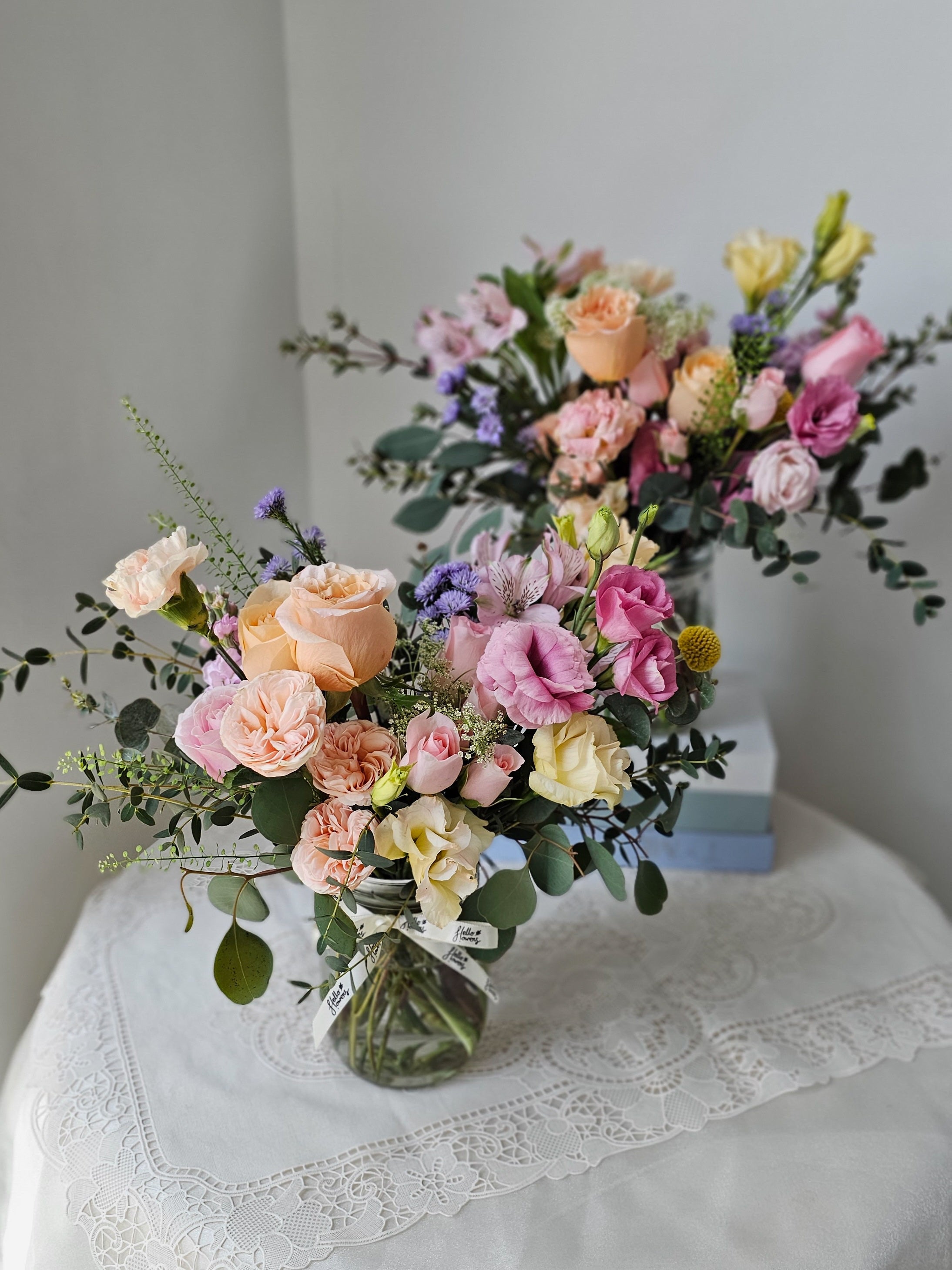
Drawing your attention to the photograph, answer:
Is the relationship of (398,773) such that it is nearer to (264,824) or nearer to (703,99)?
(264,824)

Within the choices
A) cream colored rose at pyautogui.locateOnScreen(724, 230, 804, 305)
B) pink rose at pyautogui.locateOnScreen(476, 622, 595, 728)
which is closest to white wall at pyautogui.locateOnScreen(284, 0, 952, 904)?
cream colored rose at pyautogui.locateOnScreen(724, 230, 804, 305)

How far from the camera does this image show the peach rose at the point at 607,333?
0.92m

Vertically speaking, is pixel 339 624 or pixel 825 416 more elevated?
pixel 825 416

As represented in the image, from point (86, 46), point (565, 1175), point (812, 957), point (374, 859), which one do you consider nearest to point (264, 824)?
point (374, 859)

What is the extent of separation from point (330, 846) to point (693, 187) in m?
1.10

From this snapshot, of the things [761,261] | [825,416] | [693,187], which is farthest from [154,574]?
[693,187]

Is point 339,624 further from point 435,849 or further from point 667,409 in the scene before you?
point 667,409

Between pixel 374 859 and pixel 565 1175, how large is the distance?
300mm

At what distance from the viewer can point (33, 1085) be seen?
0.79m

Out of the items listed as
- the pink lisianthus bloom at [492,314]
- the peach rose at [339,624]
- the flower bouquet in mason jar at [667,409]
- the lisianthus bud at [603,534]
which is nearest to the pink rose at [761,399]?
the flower bouquet in mason jar at [667,409]

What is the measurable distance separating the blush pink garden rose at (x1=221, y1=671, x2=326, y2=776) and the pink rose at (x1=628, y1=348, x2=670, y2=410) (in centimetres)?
54

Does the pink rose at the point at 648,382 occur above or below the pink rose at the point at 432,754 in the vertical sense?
above

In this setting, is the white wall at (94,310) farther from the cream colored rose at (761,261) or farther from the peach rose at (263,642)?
the cream colored rose at (761,261)

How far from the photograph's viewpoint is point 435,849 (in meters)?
0.61
